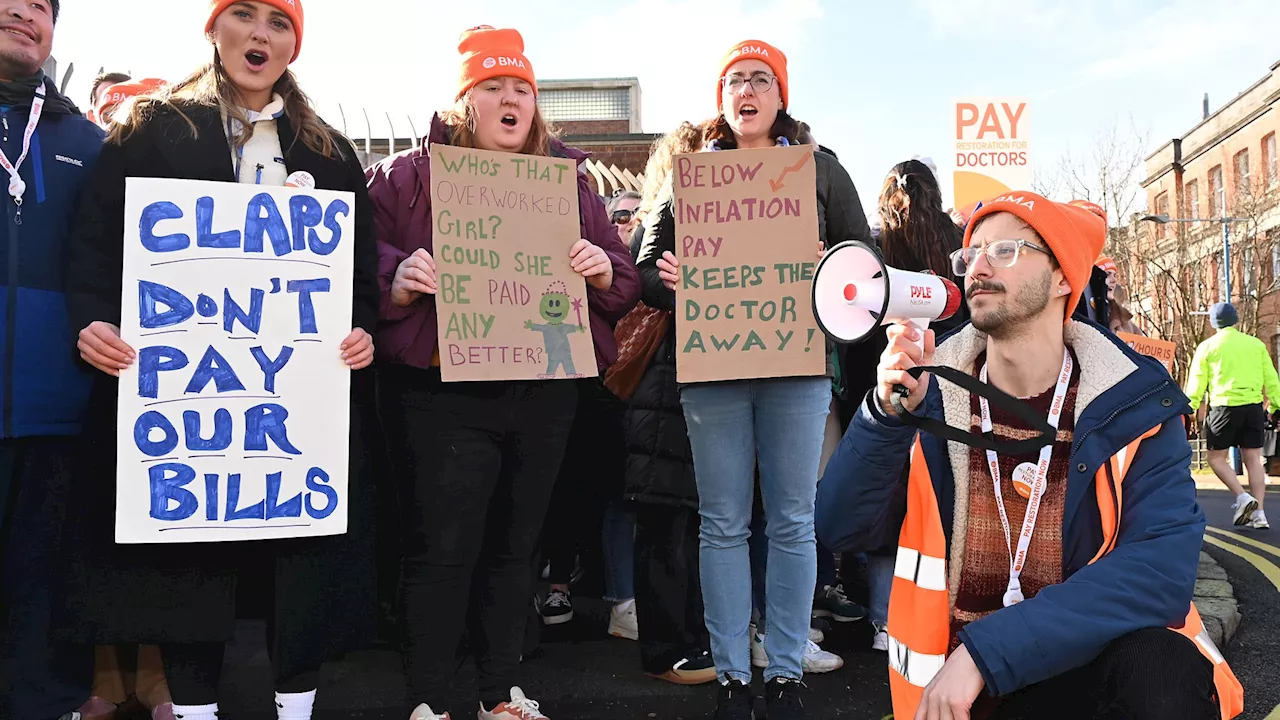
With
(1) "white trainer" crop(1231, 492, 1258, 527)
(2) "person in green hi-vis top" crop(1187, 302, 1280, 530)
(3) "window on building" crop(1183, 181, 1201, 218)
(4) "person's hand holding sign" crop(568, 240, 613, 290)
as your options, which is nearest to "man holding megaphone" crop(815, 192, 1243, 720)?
(4) "person's hand holding sign" crop(568, 240, 613, 290)

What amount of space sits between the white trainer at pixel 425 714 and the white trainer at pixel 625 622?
5.14 feet

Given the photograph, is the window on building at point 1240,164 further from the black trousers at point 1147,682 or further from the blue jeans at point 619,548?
the black trousers at point 1147,682

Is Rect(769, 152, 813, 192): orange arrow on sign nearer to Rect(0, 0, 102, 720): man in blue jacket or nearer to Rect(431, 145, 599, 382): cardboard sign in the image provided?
Rect(431, 145, 599, 382): cardboard sign

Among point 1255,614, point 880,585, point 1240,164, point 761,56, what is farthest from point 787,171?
A: point 1240,164

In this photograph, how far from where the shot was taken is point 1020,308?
2172 millimetres

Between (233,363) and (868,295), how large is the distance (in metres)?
1.75

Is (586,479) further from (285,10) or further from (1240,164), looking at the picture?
(1240,164)

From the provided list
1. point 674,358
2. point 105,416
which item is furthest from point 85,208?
point 674,358

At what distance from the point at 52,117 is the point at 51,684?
1566 millimetres

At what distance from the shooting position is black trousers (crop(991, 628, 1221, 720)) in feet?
5.99

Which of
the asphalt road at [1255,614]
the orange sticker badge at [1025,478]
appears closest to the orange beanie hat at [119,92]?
the orange sticker badge at [1025,478]

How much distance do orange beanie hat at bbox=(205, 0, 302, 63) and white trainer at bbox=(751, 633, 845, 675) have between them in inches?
105

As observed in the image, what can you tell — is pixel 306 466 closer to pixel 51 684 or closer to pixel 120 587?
pixel 120 587

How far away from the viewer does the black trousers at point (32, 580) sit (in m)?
2.62
